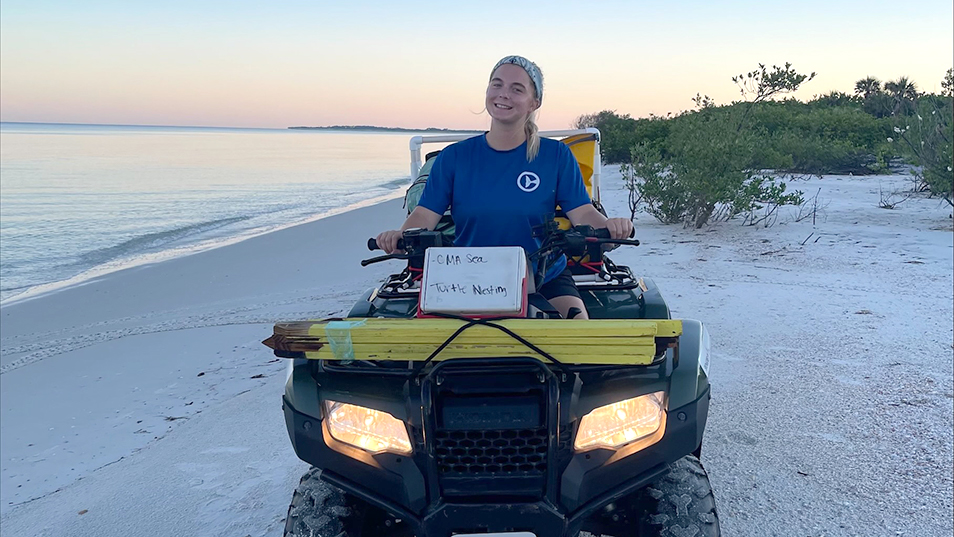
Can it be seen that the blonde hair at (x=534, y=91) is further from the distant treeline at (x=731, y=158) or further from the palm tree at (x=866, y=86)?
the palm tree at (x=866, y=86)

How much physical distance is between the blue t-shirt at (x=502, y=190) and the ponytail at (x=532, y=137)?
0.9 inches

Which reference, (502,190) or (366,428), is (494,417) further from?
(502,190)

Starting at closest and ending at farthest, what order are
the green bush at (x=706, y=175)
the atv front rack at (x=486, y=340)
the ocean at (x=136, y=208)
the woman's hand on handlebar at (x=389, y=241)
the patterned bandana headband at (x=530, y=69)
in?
the atv front rack at (x=486, y=340) < the woman's hand on handlebar at (x=389, y=241) < the patterned bandana headband at (x=530, y=69) < the green bush at (x=706, y=175) < the ocean at (x=136, y=208)

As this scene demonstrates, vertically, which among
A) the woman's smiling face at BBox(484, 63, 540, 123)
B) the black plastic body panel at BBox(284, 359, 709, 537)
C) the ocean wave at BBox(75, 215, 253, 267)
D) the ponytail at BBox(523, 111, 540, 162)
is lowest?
the ocean wave at BBox(75, 215, 253, 267)

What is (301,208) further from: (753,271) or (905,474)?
(905,474)

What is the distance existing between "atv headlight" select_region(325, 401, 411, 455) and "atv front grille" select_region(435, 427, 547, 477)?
0.13 metres

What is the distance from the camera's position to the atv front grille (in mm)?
1926

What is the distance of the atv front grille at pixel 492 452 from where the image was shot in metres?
1.93

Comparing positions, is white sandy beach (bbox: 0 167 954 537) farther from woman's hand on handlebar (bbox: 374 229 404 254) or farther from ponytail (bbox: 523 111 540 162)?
ponytail (bbox: 523 111 540 162)

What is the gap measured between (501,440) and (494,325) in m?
0.32

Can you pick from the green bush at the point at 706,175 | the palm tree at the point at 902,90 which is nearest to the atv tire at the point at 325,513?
the green bush at the point at 706,175

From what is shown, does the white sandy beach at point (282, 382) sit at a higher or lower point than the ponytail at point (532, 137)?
lower

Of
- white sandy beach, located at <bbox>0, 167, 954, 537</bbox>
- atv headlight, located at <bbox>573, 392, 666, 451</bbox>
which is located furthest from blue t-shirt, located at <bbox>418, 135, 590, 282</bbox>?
white sandy beach, located at <bbox>0, 167, 954, 537</bbox>

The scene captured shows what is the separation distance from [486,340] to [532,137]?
143cm
